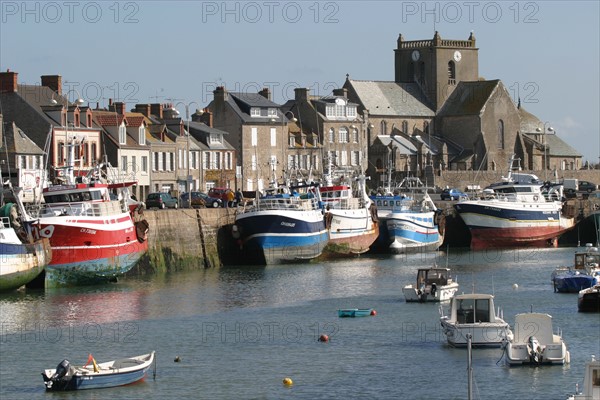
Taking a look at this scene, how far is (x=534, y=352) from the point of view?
45.1 metres

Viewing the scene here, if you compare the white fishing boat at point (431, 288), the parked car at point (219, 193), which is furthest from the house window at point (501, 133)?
the white fishing boat at point (431, 288)

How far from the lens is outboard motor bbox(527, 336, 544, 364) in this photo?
45.1 m

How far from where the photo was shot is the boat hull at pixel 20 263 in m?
62.2

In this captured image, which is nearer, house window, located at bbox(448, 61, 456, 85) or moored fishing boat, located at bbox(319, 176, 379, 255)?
moored fishing boat, located at bbox(319, 176, 379, 255)

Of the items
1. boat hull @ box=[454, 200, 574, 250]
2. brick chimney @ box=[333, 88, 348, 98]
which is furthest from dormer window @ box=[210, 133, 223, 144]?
brick chimney @ box=[333, 88, 348, 98]

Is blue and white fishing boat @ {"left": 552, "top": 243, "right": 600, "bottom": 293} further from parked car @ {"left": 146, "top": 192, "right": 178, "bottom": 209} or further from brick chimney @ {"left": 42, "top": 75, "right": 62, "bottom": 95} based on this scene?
brick chimney @ {"left": 42, "top": 75, "right": 62, "bottom": 95}

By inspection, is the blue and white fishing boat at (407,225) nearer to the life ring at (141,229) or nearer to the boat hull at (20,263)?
the life ring at (141,229)

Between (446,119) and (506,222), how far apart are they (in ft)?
161

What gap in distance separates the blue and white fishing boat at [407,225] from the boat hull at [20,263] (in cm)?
3700

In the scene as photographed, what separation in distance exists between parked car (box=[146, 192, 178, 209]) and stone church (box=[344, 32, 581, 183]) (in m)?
45.9

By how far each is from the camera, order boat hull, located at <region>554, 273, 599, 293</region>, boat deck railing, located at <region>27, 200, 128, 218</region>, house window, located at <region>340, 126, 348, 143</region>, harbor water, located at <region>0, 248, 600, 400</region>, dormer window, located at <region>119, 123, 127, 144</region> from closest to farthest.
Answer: harbor water, located at <region>0, 248, 600, 400</region>
boat hull, located at <region>554, 273, 599, 293</region>
boat deck railing, located at <region>27, 200, 128, 218</region>
dormer window, located at <region>119, 123, 127, 144</region>
house window, located at <region>340, 126, 348, 143</region>

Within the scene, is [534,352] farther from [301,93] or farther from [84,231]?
[301,93]

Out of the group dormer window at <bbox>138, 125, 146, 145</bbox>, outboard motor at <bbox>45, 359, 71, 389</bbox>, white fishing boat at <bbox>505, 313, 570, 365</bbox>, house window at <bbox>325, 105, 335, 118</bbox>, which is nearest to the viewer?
outboard motor at <bbox>45, 359, 71, 389</bbox>

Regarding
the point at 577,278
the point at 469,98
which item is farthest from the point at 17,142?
the point at 469,98
